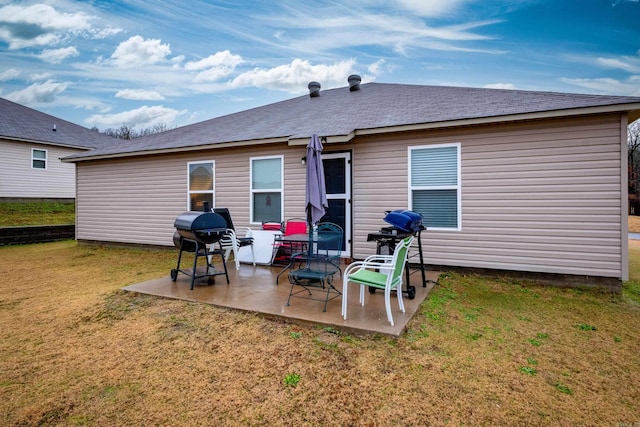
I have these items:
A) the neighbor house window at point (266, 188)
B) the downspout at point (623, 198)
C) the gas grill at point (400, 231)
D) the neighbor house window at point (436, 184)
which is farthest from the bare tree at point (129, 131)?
the downspout at point (623, 198)

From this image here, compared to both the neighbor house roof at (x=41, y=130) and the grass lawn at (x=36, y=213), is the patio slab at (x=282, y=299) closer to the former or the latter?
the grass lawn at (x=36, y=213)

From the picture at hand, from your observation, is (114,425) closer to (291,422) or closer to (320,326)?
(291,422)

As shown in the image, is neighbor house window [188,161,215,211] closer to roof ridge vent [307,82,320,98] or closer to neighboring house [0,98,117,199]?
roof ridge vent [307,82,320,98]

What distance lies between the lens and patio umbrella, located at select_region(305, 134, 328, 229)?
17.1 feet

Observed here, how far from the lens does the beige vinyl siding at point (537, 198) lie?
4.89 metres

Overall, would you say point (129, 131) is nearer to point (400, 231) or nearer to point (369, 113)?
point (369, 113)

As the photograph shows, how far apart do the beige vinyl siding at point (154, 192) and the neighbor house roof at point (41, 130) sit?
718cm

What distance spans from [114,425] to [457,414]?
212cm

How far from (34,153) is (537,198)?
1909 centimetres

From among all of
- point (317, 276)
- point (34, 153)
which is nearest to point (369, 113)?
point (317, 276)

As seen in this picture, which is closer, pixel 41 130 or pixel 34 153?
pixel 34 153

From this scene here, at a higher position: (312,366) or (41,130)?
(41,130)

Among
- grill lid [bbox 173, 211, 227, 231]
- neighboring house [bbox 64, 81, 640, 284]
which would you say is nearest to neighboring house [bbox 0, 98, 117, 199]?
neighboring house [bbox 64, 81, 640, 284]

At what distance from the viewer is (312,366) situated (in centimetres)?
264
